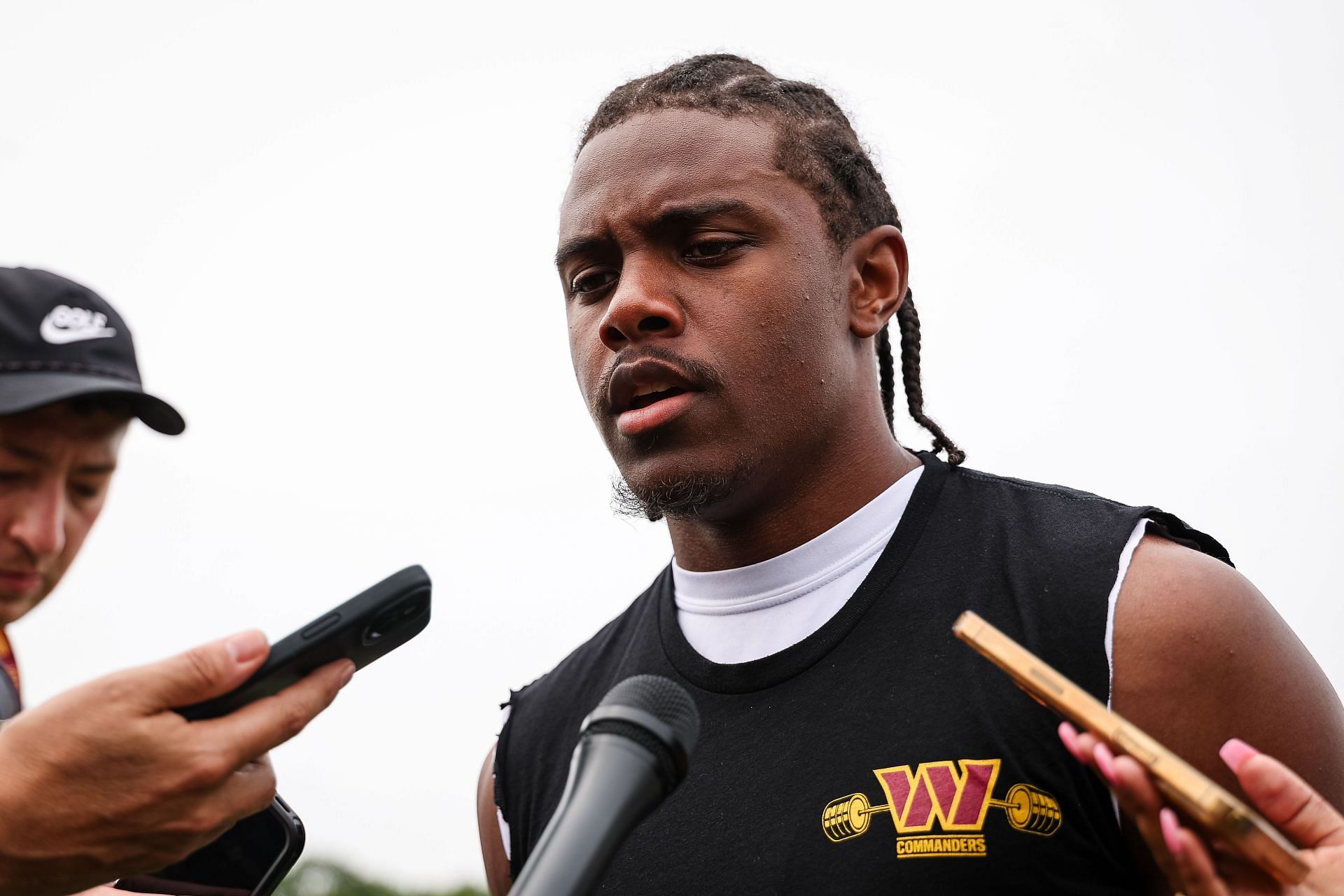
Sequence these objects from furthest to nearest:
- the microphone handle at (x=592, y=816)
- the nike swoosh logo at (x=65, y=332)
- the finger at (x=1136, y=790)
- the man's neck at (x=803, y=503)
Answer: the man's neck at (x=803, y=503) → the nike swoosh logo at (x=65, y=332) → the finger at (x=1136, y=790) → the microphone handle at (x=592, y=816)

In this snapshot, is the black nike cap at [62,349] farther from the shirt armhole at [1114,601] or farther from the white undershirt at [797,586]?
the shirt armhole at [1114,601]

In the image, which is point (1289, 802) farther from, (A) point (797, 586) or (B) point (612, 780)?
(A) point (797, 586)

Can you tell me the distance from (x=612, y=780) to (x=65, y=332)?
2.37 m

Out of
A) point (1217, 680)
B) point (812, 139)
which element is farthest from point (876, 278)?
point (1217, 680)

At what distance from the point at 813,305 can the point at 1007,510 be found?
87 cm

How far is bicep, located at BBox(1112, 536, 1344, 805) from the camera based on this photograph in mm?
2967

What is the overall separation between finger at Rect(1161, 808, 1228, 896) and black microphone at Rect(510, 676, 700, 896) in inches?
32.0

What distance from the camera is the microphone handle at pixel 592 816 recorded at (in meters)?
1.87

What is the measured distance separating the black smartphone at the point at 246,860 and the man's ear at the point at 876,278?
233 centimetres

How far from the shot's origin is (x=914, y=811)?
10.1 feet

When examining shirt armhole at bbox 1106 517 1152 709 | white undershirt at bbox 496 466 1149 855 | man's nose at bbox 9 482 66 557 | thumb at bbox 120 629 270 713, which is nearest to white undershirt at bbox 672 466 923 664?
white undershirt at bbox 496 466 1149 855

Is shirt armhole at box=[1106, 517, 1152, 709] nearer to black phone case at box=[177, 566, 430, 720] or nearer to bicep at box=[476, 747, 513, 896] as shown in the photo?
black phone case at box=[177, 566, 430, 720]

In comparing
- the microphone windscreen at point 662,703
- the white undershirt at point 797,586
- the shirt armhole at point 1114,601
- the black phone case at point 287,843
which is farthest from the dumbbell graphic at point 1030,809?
the black phone case at point 287,843

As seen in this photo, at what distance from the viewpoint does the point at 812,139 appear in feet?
14.0
